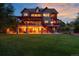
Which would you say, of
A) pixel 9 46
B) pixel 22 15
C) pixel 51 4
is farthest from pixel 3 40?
pixel 51 4

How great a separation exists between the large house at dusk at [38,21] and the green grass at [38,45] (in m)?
0.06

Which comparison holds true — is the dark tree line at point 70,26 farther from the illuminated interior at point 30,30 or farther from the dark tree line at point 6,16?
the dark tree line at point 6,16

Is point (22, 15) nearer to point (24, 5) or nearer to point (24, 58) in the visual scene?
point (24, 5)

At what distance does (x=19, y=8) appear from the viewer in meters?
3.63

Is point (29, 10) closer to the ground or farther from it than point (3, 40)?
farther from it

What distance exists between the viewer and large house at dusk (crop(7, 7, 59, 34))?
11.9 ft

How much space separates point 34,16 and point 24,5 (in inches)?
6.2

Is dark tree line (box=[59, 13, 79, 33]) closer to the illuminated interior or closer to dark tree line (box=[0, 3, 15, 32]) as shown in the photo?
the illuminated interior

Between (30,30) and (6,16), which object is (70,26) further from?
(6,16)

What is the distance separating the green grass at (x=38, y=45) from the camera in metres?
3.60

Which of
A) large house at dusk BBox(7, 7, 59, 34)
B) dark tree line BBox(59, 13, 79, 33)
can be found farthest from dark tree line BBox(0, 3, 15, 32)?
dark tree line BBox(59, 13, 79, 33)

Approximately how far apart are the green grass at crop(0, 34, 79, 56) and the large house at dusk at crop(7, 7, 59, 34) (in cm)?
6

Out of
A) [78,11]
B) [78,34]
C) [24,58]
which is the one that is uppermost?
[78,11]

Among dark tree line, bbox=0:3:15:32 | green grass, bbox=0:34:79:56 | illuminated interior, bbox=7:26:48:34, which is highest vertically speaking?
dark tree line, bbox=0:3:15:32
